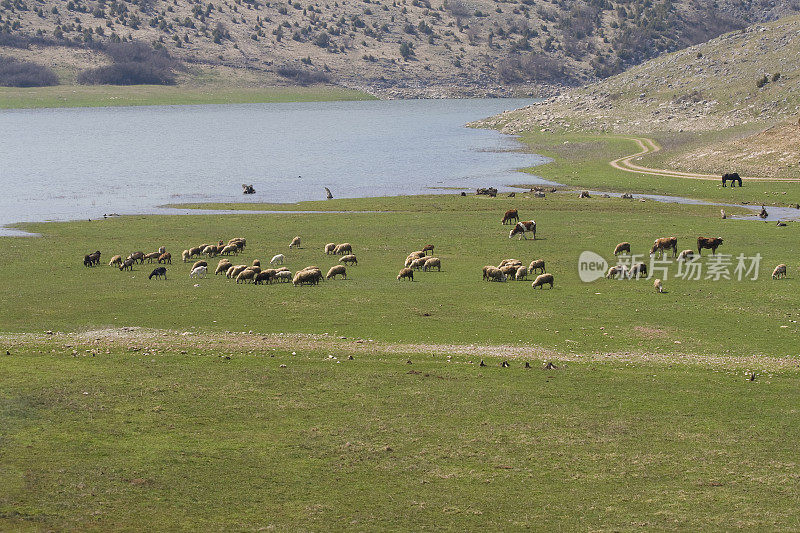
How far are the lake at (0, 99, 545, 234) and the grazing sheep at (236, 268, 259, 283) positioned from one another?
30.9 m

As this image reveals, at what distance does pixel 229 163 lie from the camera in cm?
12075

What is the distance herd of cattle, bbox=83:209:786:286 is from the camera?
148ft

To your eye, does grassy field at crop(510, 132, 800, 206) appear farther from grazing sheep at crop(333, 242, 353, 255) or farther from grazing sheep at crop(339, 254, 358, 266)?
grazing sheep at crop(339, 254, 358, 266)

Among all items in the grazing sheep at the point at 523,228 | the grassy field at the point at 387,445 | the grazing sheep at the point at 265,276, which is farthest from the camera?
the grazing sheep at the point at 523,228

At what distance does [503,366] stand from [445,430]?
5.97 meters

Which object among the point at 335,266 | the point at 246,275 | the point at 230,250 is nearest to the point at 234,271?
the point at 246,275

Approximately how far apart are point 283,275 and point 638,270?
16.6 metres

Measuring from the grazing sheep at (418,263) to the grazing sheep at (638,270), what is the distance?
394 inches

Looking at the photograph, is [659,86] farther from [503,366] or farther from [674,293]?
[503,366]

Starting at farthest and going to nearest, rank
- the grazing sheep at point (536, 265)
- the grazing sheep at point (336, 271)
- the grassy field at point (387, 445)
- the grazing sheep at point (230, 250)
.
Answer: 1. the grazing sheep at point (230, 250)
2. the grazing sheep at point (536, 265)
3. the grazing sheep at point (336, 271)
4. the grassy field at point (387, 445)

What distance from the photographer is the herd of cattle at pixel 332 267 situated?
45250mm

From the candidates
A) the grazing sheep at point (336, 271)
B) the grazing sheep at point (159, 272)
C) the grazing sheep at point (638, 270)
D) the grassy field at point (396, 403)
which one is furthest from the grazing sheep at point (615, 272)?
the grazing sheep at point (159, 272)

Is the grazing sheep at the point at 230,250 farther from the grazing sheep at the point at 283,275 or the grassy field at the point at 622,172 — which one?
the grassy field at the point at 622,172

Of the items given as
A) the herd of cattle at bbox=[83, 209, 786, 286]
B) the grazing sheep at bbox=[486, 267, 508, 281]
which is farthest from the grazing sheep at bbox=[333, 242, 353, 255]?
the grazing sheep at bbox=[486, 267, 508, 281]
